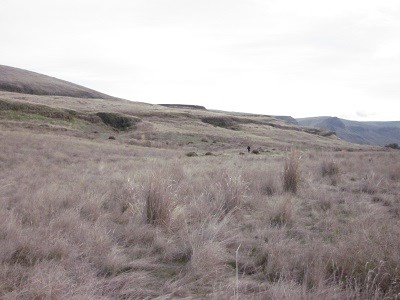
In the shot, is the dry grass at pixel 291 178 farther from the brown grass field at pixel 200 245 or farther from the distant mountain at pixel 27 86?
the distant mountain at pixel 27 86

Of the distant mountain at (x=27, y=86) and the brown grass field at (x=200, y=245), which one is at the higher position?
the distant mountain at (x=27, y=86)

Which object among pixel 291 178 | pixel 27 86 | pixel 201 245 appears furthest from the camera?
pixel 27 86

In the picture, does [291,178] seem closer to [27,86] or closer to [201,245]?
[201,245]

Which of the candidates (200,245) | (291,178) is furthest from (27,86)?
(200,245)

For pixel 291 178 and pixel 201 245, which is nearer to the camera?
pixel 201 245

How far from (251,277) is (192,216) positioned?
7.54ft

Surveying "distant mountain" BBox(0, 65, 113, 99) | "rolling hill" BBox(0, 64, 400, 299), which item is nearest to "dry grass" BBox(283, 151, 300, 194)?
"rolling hill" BBox(0, 64, 400, 299)

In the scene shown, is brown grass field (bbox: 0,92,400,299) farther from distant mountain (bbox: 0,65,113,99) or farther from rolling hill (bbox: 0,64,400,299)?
distant mountain (bbox: 0,65,113,99)

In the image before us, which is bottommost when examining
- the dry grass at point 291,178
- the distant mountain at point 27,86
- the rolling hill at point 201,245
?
the rolling hill at point 201,245

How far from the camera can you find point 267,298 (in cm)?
310

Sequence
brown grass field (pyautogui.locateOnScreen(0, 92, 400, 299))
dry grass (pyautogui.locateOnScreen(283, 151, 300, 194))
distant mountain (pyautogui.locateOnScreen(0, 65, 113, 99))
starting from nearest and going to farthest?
brown grass field (pyautogui.locateOnScreen(0, 92, 400, 299)), dry grass (pyautogui.locateOnScreen(283, 151, 300, 194)), distant mountain (pyautogui.locateOnScreen(0, 65, 113, 99))

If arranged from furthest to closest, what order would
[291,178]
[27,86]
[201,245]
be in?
[27,86] → [291,178] → [201,245]

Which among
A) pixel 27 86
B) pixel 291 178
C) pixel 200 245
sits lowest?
pixel 200 245

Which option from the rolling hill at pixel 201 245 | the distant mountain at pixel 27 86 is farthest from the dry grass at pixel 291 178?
the distant mountain at pixel 27 86
